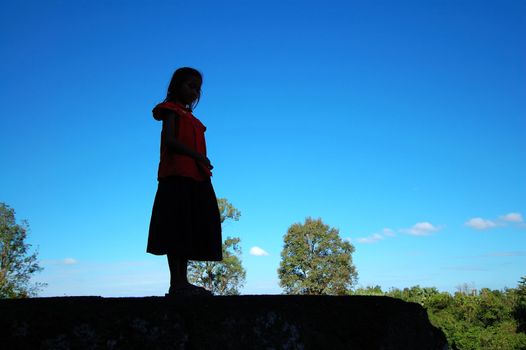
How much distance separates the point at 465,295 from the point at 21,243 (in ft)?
96.3

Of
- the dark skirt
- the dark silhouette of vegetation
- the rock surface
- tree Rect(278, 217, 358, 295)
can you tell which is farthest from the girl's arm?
tree Rect(278, 217, 358, 295)

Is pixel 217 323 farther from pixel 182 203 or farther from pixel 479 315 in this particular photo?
pixel 479 315

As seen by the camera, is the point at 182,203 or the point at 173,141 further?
the point at 173,141

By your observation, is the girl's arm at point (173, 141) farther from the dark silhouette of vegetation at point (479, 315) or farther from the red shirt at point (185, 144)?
the dark silhouette of vegetation at point (479, 315)

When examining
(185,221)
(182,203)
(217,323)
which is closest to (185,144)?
(182,203)

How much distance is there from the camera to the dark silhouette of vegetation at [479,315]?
16891 millimetres

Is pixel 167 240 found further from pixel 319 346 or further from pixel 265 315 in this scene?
pixel 319 346

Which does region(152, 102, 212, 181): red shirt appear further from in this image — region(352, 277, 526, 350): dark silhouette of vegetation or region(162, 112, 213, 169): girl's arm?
region(352, 277, 526, 350): dark silhouette of vegetation

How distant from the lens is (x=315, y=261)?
156ft

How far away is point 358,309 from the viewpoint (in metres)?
2.64

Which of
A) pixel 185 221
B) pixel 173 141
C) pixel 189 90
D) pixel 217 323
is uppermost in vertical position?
pixel 189 90

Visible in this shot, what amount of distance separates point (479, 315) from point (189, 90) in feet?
67.7

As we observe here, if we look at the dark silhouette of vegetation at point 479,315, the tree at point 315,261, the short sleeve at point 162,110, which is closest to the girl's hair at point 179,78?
the short sleeve at point 162,110

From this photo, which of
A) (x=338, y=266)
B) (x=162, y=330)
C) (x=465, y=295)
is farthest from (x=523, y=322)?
(x=338, y=266)
